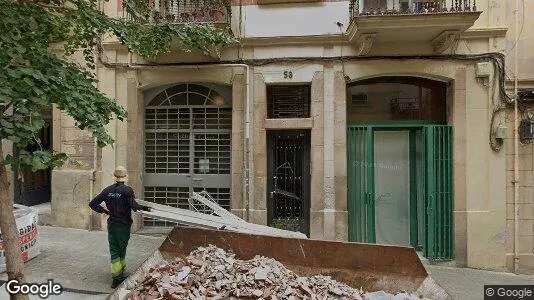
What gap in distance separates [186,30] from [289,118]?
3.30 m

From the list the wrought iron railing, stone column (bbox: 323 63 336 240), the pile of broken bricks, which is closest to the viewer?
the pile of broken bricks

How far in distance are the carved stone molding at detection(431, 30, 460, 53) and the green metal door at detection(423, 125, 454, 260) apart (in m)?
1.60

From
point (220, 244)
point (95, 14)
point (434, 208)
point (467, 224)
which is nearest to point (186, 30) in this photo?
point (95, 14)

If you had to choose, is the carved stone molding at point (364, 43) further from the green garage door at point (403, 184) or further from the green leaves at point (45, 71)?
the green leaves at point (45, 71)

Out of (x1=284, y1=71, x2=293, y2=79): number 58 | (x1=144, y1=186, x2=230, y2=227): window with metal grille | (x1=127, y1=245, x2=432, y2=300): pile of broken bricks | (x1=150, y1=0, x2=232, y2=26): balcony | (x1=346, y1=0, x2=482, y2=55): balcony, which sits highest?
(x1=150, y1=0, x2=232, y2=26): balcony

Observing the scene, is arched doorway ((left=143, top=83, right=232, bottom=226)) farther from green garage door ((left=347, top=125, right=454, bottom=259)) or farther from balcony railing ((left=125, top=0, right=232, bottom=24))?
green garage door ((left=347, top=125, right=454, bottom=259))

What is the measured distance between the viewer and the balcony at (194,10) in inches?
316

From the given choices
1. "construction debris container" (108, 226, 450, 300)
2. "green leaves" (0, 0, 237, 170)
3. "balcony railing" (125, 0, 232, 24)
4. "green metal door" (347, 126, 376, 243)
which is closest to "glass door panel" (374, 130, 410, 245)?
"green metal door" (347, 126, 376, 243)

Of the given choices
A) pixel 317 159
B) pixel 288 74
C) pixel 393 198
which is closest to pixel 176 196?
pixel 317 159

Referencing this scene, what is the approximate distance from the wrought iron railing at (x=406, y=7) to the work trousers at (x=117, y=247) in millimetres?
5607

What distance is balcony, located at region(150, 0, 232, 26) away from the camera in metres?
8.02

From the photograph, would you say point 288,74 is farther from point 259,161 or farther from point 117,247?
point 117,247

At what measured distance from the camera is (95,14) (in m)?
4.68

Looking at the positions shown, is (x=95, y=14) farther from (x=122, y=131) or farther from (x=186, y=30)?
(x=122, y=131)
